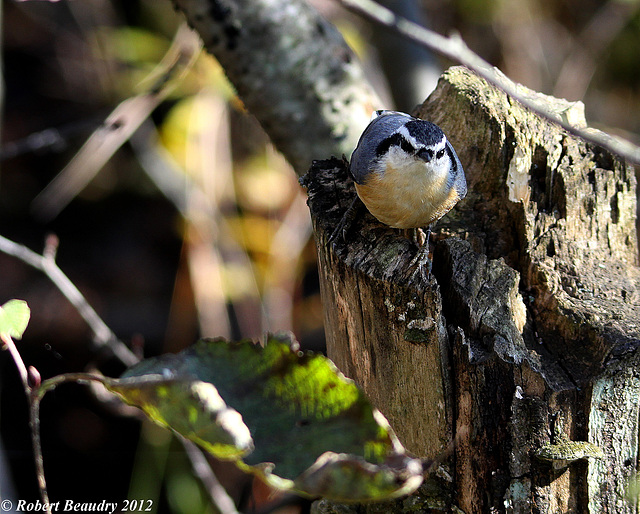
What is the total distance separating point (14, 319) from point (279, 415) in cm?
39

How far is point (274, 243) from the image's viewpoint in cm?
353

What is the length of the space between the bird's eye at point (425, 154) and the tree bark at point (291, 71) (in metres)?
0.52

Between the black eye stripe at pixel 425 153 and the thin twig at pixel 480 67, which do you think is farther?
the black eye stripe at pixel 425 153

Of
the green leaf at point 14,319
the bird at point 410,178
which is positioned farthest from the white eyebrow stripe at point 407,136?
the green leaf at point 14,319

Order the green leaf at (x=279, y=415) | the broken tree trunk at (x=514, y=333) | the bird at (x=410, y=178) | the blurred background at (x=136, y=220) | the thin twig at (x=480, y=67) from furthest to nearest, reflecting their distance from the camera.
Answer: the blurred background at (x=136, y=220)
the bird at (x=410, y=178)
the broken tree trunk at (x=514, y=333)
the thin twig at (x=480, y=67)
the green leaf at (x=279, y=415)

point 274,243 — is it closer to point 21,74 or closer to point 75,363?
point 75,363

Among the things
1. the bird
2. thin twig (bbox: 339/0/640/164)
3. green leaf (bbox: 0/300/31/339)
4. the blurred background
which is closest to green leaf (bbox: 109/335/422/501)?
green leaf (bbox: 0/300/31/339)

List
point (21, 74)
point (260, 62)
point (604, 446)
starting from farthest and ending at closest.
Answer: point (21, 74) → point (260, 62) → point (604, 446)

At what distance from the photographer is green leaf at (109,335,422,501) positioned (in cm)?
68

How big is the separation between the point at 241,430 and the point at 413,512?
29.1 inches

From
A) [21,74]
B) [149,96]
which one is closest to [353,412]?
[149,96]

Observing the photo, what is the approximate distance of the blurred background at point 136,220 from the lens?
11.0ft

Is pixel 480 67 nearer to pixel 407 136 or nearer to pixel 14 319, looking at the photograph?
pixel 407 136

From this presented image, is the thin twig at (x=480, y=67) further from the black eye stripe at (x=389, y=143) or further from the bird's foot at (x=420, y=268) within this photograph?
the bird's foot at (x=420, y=268)
